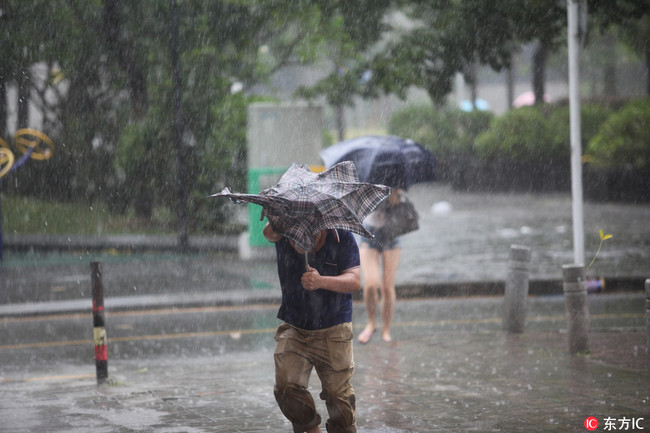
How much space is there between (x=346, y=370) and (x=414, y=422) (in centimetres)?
133

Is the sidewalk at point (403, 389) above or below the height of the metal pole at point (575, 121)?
below

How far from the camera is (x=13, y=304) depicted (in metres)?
12.9

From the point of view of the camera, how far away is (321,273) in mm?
5500

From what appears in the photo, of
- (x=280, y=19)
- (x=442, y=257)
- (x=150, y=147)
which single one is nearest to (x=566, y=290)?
(x=442, y=257)

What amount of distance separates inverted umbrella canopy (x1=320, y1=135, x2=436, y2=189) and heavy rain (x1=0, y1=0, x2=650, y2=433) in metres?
0.03

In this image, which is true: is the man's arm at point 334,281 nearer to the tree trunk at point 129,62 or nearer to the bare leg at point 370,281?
the bare leg at point 370,281

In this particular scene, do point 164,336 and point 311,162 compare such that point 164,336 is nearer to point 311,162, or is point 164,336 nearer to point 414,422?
point 414,422

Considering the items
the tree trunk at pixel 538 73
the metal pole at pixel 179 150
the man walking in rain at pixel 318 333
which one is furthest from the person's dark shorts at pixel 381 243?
the tree trunk at pixel 538 73

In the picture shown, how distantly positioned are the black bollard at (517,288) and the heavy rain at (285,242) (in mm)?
24

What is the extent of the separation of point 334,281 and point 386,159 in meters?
4.58

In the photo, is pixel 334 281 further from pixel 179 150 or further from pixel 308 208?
pixel 179 150

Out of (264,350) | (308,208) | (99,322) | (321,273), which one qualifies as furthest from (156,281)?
(308,208)

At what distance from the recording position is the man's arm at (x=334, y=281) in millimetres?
5281

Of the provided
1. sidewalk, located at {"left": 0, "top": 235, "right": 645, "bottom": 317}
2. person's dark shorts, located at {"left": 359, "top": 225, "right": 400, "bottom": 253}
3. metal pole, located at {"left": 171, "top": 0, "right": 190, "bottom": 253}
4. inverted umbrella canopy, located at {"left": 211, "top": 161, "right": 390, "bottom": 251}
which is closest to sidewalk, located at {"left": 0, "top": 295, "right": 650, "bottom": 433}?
person's dark shorts, located at {"left": 359, "top": 225, "right": 400, "bottom": 253}
